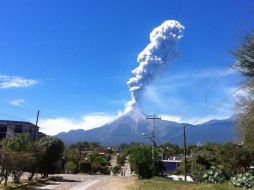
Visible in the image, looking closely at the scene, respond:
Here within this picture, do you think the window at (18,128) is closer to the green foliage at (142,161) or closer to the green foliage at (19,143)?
the green foliage at (142,161)

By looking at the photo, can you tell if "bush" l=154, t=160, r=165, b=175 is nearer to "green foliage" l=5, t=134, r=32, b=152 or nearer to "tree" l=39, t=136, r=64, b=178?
"tree" l=39, t=136, r=64, b=178

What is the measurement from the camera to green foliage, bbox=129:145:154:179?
2425 inches

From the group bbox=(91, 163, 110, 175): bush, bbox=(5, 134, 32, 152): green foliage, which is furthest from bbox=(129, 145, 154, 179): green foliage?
bbox=(91, 163, 110, 175): bush

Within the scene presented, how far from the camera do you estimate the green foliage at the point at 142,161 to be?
6159cm

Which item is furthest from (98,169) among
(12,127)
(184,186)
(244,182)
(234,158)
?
(244,182)

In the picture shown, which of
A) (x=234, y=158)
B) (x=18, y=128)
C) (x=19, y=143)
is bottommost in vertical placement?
(x=19, y=143)

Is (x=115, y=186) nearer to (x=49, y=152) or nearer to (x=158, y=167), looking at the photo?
(x=49, y=152)

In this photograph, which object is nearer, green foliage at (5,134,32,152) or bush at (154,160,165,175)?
green foliage at (5,134,32,152)

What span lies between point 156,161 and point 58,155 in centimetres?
2172

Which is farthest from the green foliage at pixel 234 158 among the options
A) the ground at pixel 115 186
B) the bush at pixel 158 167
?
the ground at pixel 115 186

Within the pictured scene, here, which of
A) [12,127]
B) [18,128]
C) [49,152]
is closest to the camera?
[49,152]

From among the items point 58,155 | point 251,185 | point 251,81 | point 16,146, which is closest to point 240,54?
point 251,81

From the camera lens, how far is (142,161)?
61469 mm

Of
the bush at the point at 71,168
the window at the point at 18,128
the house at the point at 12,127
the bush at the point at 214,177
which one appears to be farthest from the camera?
the window at the point at 18,128
